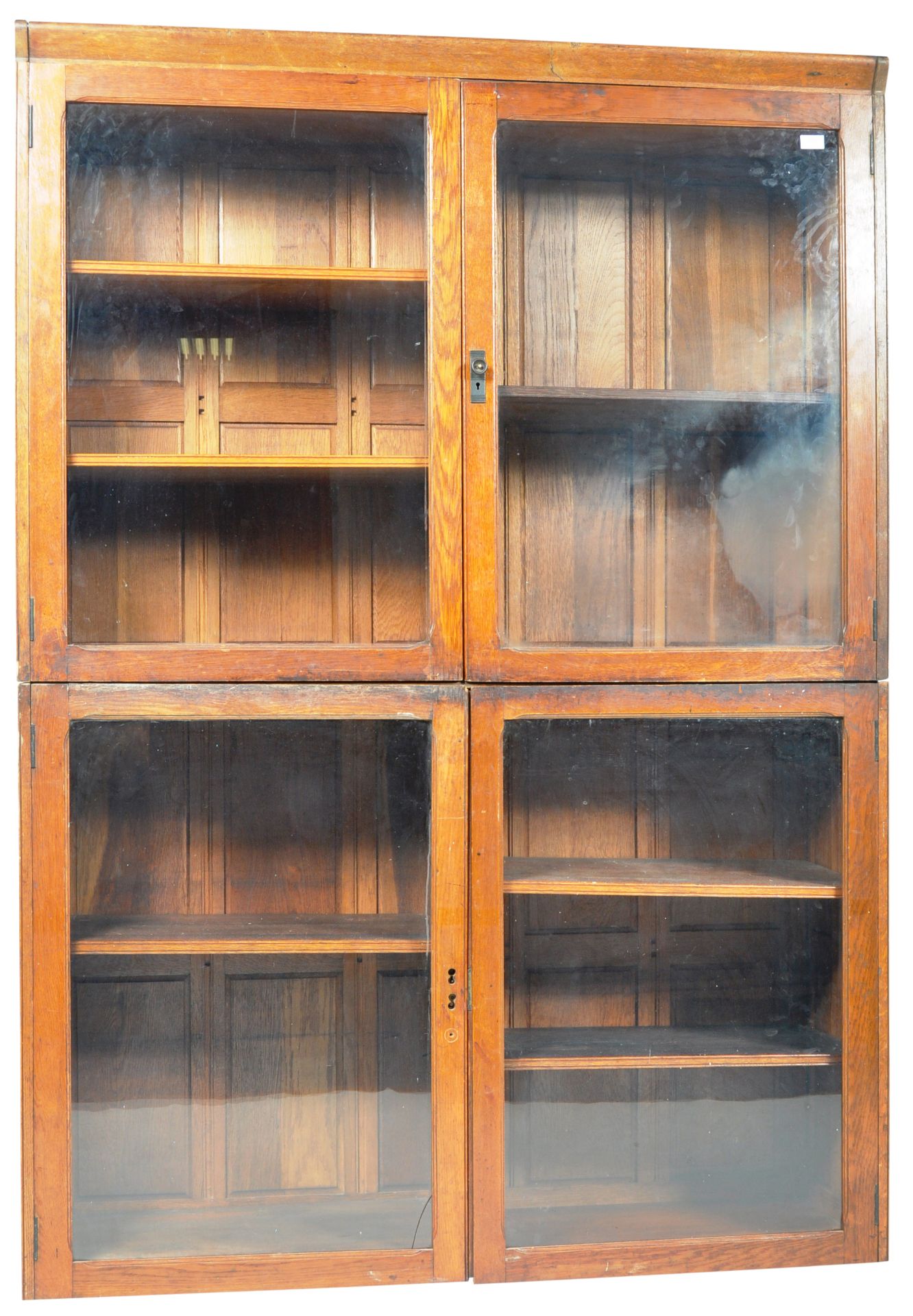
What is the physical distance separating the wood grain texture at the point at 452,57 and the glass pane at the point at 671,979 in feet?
3.73

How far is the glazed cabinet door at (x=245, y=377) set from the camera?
2.13m

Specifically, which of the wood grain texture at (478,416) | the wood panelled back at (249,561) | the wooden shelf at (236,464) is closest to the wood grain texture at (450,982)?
the wood grain texture at (478,416)

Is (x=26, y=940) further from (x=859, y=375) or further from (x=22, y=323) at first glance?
(x=859, y=375)

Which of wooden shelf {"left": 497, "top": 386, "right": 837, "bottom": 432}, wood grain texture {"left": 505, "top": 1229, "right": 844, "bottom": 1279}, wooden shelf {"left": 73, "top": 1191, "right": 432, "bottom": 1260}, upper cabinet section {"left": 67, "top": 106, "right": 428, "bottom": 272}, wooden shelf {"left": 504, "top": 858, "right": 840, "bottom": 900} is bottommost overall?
wood grain texture {"left": 505, "top": 1229, "right": 844, "bottom": 1279}

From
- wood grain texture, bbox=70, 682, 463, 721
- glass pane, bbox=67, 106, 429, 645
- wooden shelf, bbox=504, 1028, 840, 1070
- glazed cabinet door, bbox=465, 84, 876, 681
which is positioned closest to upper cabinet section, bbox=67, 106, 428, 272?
glass pane, bbox=67, 106, 429, 645

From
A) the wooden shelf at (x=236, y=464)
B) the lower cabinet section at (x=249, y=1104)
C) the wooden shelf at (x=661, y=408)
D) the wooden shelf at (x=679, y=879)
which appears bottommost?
the lower cabinet section at (x=249, y=1104)

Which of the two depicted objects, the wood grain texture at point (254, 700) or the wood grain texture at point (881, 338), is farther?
the wood grain texture at point (881, 338)

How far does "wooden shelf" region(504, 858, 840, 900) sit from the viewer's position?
2227 mm

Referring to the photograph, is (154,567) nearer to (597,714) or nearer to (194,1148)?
(597,714)

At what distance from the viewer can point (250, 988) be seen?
2.33m

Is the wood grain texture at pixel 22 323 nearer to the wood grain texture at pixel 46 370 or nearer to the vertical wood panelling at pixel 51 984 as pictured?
the wood grain texture at pixel 46 370

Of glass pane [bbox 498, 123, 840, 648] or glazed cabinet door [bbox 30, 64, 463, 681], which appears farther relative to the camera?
glass pane [bbox 498, 123, 840, 648]

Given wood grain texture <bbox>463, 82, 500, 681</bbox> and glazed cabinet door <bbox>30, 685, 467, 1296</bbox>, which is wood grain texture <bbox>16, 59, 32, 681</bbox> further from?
wood grain texture <bbox>463, 82, 500, 681</bbox>

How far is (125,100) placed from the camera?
6.98 feet
